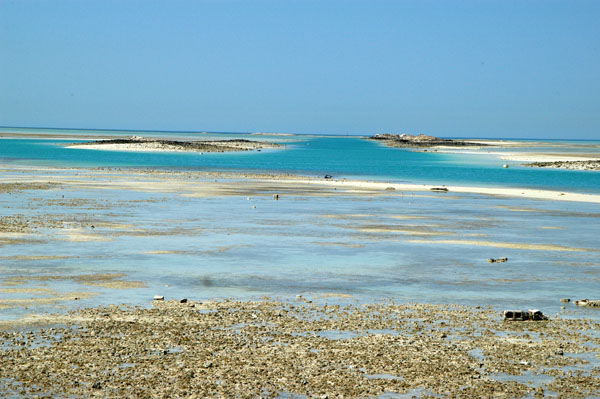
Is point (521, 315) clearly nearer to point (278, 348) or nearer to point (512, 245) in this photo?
point (278, 348)

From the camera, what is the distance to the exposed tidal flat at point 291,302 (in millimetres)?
10867

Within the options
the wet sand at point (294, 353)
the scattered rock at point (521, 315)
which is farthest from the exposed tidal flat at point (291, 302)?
the scattered rock at point (521, 315)

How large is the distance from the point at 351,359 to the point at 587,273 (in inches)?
424

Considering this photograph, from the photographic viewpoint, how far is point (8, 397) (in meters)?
9.77

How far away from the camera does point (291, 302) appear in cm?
1591

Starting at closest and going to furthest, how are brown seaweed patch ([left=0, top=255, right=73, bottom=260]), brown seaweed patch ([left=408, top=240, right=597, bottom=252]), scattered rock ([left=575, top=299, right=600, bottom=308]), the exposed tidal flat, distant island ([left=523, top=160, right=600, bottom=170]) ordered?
the exposed tidal flat < scattered rock ([left=575, top=299, right=600, bottom=308]) < brown seaweed patch ([left=0, top=255, right=73, bottom=260]) < brown seaweed patch ([left=408, top=240, right=597, bottom=252]) < distant island ([left=523, top=160, right=600, bottom=170])

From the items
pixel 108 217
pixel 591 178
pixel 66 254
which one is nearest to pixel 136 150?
pixel 591 178

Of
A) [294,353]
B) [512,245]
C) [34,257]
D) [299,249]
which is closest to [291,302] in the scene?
[294,353]

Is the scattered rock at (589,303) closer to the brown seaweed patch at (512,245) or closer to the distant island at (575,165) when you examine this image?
the brown seaweed patch at (512,245)

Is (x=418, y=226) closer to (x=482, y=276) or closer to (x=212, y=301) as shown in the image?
(x=482, y=276)

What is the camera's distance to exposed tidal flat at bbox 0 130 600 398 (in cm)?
1087

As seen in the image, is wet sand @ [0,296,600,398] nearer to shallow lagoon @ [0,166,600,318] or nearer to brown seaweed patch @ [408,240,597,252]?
shallow lagoon @ [0,166,600,318]

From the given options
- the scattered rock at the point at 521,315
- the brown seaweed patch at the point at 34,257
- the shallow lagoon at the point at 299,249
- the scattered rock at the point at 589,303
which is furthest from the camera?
the brown seaweed patch at the point at 34,257

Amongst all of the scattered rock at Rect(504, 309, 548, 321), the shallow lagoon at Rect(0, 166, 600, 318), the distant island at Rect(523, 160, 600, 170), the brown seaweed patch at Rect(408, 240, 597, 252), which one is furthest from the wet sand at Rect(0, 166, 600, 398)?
the distant island at Rect(523, 160, 600, 170)
